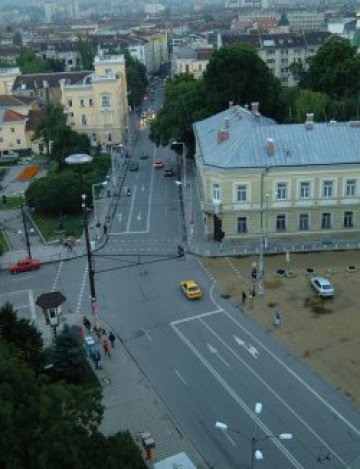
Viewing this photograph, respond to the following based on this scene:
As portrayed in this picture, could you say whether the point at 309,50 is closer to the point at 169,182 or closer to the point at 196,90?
the point at 196,90

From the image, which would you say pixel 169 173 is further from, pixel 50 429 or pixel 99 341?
pixel 50 429

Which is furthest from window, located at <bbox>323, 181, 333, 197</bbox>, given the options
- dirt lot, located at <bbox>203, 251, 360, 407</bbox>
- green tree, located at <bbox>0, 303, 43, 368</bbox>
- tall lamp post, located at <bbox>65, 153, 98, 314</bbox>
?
green tree, located at <bbox>0, 303, 43, 368</bbox>

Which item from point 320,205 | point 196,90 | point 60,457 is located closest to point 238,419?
point 60,457

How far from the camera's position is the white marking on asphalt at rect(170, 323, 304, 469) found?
85.7ft

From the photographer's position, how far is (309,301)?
39.5 m

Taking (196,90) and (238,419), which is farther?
(196,90)

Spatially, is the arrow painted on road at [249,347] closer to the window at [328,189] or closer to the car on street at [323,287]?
the car on street at [323,287]

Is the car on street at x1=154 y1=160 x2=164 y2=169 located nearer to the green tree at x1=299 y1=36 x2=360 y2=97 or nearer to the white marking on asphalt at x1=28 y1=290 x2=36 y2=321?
the green tree at x1=299 y1=36 x2=360 y2=97

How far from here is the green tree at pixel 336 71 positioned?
3206 inches

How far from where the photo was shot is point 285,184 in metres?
48.2

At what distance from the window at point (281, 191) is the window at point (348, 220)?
16.9ft

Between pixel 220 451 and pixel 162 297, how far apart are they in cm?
1576

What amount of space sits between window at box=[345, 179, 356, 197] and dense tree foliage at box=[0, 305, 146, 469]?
32670mm

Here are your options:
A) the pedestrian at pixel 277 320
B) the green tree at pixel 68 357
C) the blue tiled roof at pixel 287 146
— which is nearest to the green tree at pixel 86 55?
the blue tiled roof at pixel 287 146
